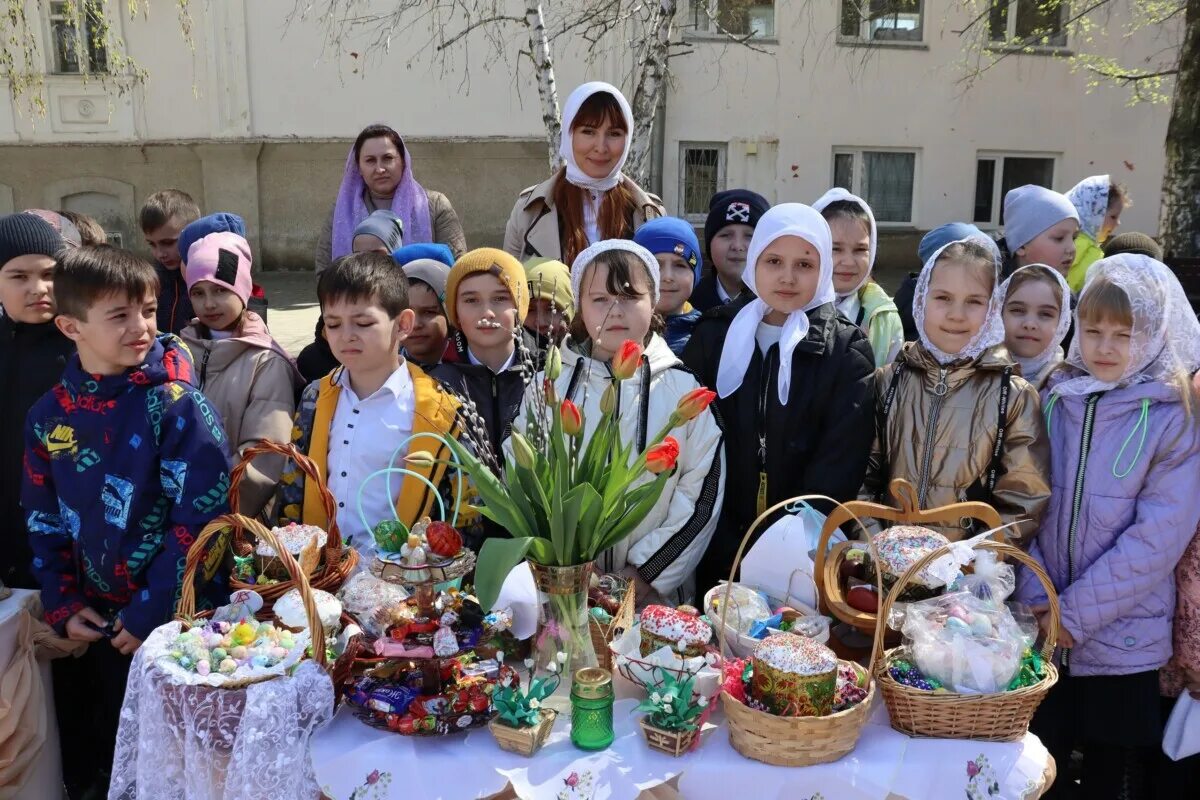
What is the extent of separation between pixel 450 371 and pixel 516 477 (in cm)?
109

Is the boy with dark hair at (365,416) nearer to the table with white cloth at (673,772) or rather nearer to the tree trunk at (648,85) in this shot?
the table with white cloth at (673,772)

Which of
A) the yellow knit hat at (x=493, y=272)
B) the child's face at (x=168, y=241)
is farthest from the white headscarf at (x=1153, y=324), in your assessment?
the child's face at (x=168, y=241)

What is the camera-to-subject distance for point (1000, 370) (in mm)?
2662

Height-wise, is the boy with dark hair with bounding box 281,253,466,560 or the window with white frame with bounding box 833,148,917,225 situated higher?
the window with white frame with bounding box 833,148,917,225

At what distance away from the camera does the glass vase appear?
199 centimetres

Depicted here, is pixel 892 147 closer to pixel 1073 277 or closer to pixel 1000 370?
pixel 1073 277

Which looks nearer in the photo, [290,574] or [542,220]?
[290,574]

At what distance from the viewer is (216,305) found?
326 centimetres

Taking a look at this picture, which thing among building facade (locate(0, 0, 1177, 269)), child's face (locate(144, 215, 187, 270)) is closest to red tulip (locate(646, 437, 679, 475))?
child's face (locate(144, 215, 187, 270))

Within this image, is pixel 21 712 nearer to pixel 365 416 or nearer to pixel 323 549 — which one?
pixel 323 549

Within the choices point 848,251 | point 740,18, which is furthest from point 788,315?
point 740,18

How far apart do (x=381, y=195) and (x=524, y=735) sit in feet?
10.9

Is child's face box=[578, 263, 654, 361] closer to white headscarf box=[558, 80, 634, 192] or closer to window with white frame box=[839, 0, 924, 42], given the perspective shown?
→ white headscarf box=[558, 80, 634, 192]

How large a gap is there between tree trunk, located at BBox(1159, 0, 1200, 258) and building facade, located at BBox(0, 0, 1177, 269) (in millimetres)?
6324
